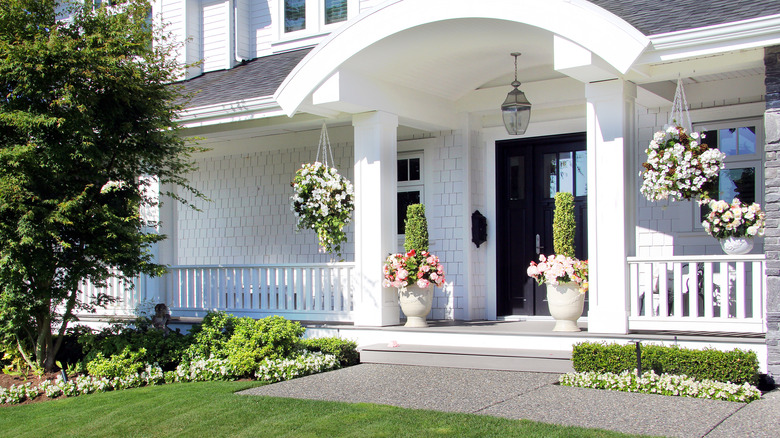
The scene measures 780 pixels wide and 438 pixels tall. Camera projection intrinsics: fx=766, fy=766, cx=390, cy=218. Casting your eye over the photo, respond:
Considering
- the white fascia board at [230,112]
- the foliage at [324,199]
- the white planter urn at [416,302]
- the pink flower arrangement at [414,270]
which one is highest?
the white fascia board at [230,112]

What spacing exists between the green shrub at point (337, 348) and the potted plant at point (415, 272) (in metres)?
0.80

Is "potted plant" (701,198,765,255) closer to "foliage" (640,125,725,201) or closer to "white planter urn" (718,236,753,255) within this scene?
"white planter urn" (718,236,753,255)

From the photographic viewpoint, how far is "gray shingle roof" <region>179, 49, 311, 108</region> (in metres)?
10.6

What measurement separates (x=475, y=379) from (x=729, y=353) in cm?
229

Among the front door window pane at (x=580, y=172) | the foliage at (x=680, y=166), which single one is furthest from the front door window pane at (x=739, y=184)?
the front door window pane at (x=580, y=172)

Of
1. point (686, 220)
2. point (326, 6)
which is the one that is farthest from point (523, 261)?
point (326, 6)

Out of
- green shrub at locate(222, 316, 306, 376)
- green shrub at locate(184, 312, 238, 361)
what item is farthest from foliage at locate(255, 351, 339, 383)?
green shrub at locate(184, 312, 238, 361)

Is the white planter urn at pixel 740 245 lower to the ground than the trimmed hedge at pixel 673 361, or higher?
higher

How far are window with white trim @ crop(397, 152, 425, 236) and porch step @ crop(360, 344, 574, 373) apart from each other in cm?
291

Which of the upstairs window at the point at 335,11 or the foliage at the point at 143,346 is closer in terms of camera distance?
the foliage at the point at 143,346

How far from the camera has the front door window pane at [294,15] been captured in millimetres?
12508

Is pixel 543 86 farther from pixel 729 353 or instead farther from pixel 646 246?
pixel 729 353

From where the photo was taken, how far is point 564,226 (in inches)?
327

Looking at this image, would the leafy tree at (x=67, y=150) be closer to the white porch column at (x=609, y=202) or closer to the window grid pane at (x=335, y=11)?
the window grid pane at (x=335, y=11)
